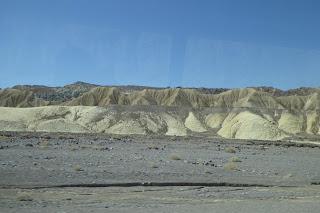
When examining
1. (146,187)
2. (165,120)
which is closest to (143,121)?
(165,120)

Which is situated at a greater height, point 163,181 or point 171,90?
point 171,90

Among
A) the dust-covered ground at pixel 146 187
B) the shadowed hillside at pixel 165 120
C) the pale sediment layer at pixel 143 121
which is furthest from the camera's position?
the shadowed hillside at pixel 165 120

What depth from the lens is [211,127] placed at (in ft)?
334

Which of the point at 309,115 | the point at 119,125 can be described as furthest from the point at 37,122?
the point at 309,115

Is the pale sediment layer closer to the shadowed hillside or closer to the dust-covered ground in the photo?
the shadowed hillside

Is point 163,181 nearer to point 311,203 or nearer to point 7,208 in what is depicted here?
point 311,203

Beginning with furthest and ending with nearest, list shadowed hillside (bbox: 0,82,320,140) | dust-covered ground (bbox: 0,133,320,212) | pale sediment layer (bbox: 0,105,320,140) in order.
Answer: shadowed hillside (bbox: 0,82,320,140) < pale sediment layer (bbox: 0,105,320,140) < dust-covered ground (bbox: 0,133,320,212)

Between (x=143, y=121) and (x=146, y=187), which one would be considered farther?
(x=143, y=121)

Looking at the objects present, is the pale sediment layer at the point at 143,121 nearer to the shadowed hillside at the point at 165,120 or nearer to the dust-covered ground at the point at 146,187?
the shadowed hillside at the point at 165,120

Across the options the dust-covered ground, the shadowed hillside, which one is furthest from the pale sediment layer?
the dust-covered ground

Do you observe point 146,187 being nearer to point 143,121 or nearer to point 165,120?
point 143,121

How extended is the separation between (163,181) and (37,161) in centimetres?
869

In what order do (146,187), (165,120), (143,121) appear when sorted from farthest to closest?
(165,120)
(143,121)
(146,187)

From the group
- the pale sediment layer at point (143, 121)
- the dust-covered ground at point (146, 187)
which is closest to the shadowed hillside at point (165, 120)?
the pale sediment layer at point (143, 121)
